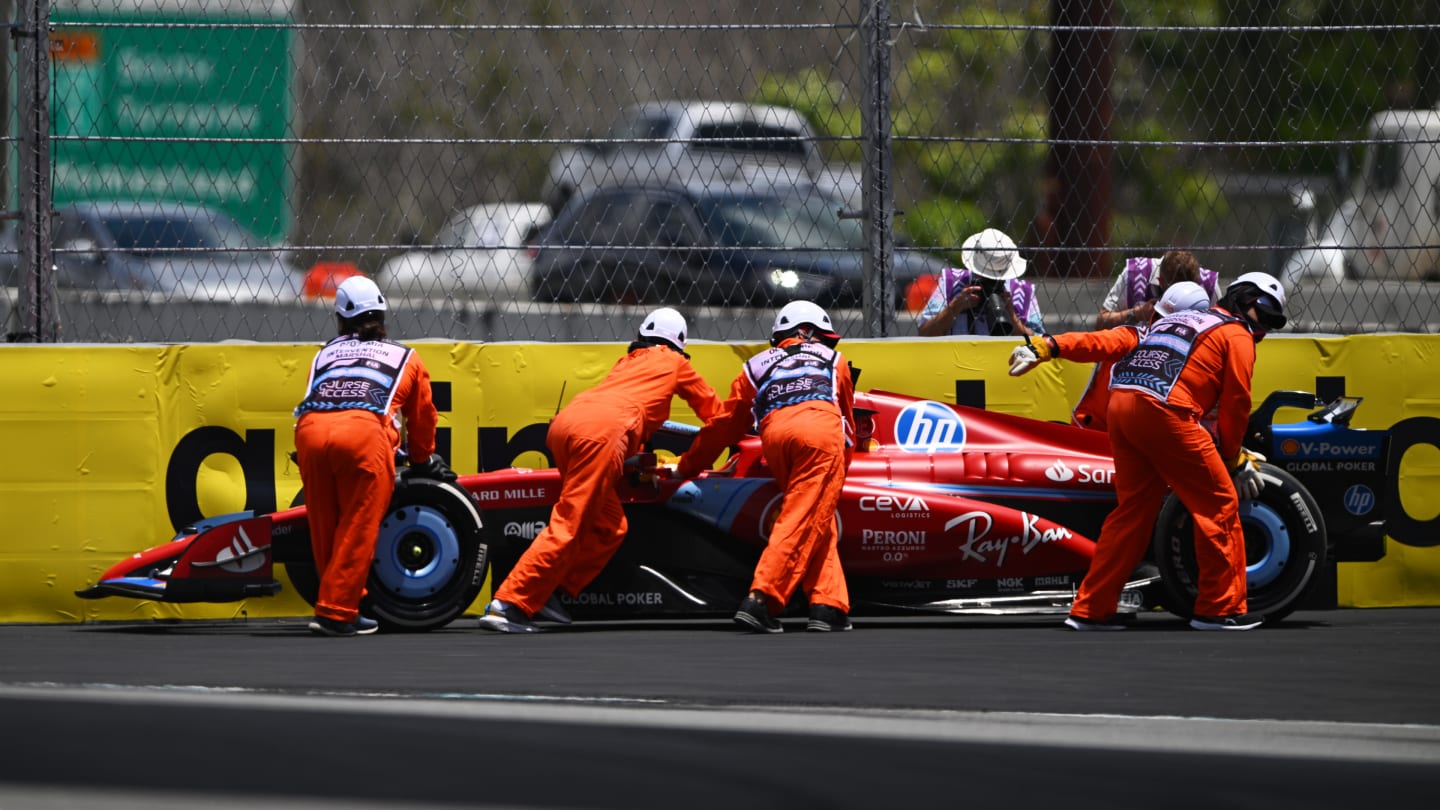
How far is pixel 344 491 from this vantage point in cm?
840

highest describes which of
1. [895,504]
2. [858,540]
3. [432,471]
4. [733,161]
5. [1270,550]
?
[733,161]

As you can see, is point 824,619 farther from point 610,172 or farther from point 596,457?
point 610,172

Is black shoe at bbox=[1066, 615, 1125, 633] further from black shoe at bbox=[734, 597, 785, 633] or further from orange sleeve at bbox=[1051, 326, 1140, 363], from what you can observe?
black shoe at bbox=[734, 597, 785, 633]

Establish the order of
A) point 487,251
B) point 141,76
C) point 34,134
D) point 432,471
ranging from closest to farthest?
point 432,471 < point 34,134 < point 487,251 < point 141,76

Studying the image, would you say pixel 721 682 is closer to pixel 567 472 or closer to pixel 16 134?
pixel 567 472

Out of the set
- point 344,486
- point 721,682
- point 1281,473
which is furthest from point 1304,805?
point 344,486

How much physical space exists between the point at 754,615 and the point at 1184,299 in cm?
234

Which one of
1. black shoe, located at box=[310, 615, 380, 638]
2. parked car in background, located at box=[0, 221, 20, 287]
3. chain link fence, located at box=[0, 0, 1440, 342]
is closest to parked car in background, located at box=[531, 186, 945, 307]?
chain link fence, located at box=[0, 0, 1440, 342]

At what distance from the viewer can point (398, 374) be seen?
853 cm

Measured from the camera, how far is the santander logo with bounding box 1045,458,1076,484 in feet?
28.3

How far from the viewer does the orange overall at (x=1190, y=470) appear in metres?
8.20

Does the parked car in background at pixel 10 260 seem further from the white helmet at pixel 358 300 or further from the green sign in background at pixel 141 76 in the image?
the white helmet at pixel 358 300

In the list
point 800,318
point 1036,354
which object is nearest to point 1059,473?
point 1036,354

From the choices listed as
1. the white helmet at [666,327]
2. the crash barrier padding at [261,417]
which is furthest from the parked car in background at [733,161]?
the crash barrier padding at [261,417]
